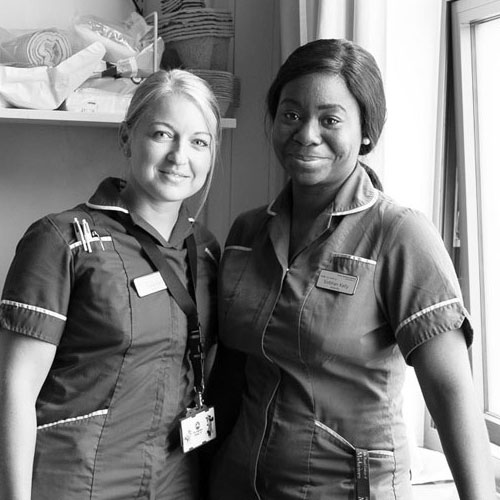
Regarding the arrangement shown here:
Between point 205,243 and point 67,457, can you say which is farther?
point 205,243

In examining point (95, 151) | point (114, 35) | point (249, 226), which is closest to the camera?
point (249, 226)

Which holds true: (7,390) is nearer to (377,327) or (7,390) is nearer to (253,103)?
(377,327)

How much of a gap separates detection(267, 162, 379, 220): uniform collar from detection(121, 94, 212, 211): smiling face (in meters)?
0.29

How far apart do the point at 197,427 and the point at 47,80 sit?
104 cm

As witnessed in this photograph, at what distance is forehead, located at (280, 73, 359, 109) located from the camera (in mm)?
1421

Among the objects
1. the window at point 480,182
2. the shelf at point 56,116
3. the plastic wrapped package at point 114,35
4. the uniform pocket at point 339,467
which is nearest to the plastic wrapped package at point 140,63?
the plastic wrapped package at point 114,35

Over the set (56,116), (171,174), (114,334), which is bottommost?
(114,334)

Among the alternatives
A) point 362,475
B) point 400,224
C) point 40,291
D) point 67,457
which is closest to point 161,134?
point 40,291

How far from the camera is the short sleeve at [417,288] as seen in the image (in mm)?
1331

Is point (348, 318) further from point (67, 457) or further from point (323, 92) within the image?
point (67, 457)

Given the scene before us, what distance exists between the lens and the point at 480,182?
210 centimetres

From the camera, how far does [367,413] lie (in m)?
1.42

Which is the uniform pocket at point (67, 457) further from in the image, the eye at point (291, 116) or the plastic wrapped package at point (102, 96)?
the plastic wrapped package at point (102, 96)

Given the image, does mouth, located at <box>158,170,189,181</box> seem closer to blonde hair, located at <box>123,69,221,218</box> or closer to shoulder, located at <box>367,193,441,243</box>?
blonde hair, located at <box>123,69,221,218</box>
